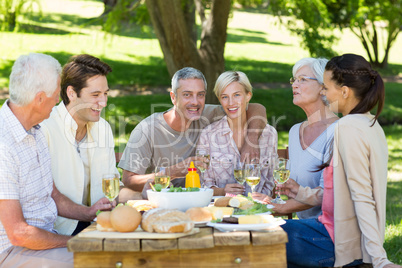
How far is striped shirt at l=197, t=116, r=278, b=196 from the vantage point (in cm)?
419

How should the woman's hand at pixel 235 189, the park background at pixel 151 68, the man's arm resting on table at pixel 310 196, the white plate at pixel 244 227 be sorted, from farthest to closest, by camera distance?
the park background at pixel 151 68 → the woman's hand at pixel 235 189 → the man's arm resting on table at pixel 310 196 → the white plate at pixel 244 227

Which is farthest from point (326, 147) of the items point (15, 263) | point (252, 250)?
point (15, 263)

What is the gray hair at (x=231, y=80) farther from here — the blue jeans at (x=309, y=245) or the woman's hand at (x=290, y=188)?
the blue jeans at (x=309, y=245)

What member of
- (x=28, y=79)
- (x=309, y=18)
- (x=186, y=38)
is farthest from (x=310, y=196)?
(x=309, y=18)

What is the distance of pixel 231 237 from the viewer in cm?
253

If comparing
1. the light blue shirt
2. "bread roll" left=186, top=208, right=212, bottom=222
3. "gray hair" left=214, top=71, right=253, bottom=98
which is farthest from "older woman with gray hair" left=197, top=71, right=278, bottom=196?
"bread roll" left=186, top=208, right=212, bottom=222

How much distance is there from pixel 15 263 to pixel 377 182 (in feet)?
7.36

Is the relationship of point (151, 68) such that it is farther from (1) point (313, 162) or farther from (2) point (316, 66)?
(1) point (313, 162)

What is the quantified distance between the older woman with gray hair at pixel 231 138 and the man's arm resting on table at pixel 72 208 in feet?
3.54

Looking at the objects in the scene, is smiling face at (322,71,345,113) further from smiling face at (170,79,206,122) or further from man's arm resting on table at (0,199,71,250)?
man's arm resting on table at (0,199,71,250)

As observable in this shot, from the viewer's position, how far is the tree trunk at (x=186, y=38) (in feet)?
25.9

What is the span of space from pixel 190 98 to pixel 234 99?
1.32ft

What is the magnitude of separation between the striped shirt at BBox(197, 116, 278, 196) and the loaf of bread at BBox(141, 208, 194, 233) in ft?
4.91

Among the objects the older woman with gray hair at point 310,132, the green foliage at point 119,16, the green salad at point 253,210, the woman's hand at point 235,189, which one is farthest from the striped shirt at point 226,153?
the green foliage at point 119,16
